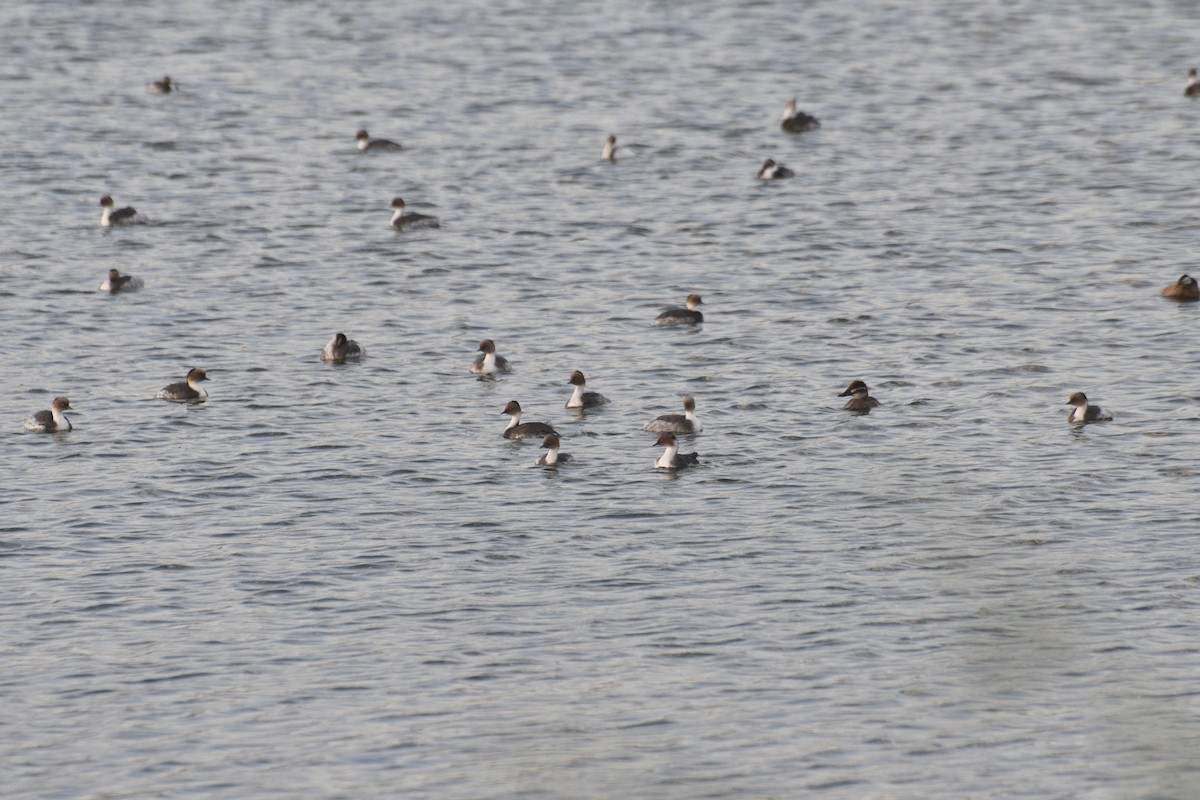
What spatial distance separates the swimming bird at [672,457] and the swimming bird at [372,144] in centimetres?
2669

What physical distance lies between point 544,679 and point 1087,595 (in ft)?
22.6

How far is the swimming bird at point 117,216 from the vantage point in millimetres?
47906

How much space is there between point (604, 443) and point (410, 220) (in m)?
16.6

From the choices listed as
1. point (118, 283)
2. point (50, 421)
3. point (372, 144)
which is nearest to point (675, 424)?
point (50, 421)

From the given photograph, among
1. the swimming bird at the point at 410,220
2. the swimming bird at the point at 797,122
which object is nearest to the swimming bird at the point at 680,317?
the swimming bird at the point at 410,220

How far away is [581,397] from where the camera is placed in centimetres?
3412

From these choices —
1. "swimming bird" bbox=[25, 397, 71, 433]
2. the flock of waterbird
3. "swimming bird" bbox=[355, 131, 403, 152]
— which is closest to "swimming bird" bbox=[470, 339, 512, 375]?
the flock of waterbird

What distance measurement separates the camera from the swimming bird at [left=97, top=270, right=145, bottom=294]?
42.2 m

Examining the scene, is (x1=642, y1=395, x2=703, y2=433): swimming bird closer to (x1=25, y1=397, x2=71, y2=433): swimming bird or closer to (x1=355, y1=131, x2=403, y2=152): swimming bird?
(x1=25, y1=397, x2=71, y2=433): swimming bird

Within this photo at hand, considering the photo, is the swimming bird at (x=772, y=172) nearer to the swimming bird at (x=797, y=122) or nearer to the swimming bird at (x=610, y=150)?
the swimming bird at (x=610, y=150)

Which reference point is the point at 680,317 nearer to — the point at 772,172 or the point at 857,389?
the point at 857,389

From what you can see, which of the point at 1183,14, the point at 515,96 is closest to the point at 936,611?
the point at 515,96

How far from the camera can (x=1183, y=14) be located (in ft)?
247

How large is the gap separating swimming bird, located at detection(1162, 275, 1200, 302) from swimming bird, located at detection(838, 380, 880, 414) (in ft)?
31.9
